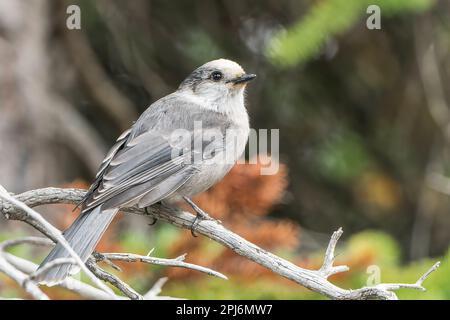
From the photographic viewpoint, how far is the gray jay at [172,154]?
9.82 ft

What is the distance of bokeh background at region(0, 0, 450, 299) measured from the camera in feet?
16.0

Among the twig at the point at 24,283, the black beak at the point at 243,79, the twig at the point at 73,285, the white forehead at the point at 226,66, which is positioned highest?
the white forehead at the point at 226,66

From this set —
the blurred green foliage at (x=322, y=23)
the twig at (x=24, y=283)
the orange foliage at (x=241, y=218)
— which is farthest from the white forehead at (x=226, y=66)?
the twig at (x=24, y=283)

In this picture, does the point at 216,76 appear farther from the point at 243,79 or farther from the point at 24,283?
the point at 24,283

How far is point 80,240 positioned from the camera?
284 centimetres

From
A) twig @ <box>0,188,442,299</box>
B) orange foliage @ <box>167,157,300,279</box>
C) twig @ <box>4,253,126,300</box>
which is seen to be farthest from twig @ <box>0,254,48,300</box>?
orange foliage @ <box>167,157,300,279</box>

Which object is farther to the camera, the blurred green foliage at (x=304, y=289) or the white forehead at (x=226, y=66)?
the white forehead at (x=226, y=66)

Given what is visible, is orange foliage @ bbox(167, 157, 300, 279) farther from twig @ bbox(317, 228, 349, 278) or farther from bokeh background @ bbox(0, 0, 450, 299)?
bokeh background @ bbox(0, 0, 450, 299)

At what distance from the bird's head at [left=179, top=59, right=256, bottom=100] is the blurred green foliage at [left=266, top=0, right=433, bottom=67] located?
12.2 inches

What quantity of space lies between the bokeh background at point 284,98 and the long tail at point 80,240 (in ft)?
5.66

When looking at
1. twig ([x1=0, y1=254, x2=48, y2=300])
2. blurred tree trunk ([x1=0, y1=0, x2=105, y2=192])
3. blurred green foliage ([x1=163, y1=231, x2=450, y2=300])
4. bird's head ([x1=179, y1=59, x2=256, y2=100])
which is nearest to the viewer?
twig ([x1=0, y1=254, x2=48, y2=300])

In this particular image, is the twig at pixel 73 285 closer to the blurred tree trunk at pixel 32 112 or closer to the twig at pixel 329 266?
the twig at pixel 329 266
